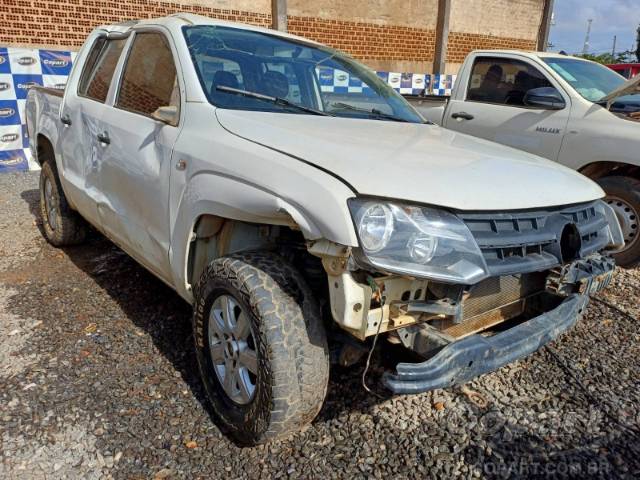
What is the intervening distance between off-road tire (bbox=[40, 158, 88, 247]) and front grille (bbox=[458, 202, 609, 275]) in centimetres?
377

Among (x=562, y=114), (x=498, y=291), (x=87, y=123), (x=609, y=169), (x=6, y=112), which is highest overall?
(x=87, y=123)

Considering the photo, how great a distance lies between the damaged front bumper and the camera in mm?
1806

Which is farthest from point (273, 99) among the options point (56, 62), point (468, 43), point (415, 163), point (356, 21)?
point (468, 43)

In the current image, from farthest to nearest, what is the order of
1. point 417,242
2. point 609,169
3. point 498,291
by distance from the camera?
point 609,169
point 498,291
point 417,242

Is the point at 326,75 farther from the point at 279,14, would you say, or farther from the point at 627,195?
the point at 279,14

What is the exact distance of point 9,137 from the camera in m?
7.94

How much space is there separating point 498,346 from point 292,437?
39.8 inches

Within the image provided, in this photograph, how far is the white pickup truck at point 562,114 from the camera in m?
4.45

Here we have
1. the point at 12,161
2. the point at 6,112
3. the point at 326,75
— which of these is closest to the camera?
the point at 326,75

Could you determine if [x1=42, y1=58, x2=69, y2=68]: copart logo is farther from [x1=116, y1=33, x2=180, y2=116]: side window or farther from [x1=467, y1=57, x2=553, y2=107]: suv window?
[x1=467, y1=57, x2=553, y2=107]: suv window

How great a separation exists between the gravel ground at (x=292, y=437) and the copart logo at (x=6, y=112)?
5550mm

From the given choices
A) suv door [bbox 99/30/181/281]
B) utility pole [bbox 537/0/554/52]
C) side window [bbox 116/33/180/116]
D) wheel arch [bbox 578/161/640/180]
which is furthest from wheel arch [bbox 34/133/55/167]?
utility pole [bbox 537/0/554/52]

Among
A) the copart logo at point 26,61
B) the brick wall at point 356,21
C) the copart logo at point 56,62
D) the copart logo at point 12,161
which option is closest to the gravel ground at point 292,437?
the copart logo at point 12,161

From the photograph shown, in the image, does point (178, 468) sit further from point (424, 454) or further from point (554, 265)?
point (554, 265)
